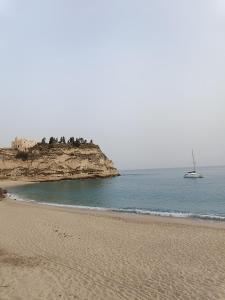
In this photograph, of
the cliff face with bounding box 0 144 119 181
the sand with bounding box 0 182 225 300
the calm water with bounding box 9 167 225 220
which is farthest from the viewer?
the cliff face with bounding box 0 144 119 181

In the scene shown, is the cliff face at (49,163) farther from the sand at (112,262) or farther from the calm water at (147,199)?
the sand at (112,262)

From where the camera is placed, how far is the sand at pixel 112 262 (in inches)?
347

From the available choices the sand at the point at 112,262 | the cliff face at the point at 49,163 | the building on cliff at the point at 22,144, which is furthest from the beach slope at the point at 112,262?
the building on cliff at the point at 22,144

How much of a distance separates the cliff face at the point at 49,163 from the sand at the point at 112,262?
84923 mm

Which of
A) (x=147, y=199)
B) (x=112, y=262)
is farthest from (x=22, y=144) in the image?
(x=112, y=262)

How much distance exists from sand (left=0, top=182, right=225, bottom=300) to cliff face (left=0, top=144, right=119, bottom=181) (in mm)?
84923

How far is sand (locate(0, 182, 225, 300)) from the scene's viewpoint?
8.80 metres

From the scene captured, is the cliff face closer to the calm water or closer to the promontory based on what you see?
the promontory

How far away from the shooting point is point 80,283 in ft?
30.9

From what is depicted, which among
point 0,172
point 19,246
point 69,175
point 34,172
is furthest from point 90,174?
point 19,246

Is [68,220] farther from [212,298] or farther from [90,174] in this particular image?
[90,174]

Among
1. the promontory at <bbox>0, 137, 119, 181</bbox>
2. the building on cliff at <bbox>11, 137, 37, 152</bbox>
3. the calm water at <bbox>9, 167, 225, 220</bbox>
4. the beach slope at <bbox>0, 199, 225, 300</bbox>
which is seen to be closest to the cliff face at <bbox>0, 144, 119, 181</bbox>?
the promontory at <bbox>0, 137, 119, 181</bbox>

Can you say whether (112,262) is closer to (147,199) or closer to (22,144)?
(147,199)

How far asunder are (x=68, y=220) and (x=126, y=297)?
1467 centimetres
